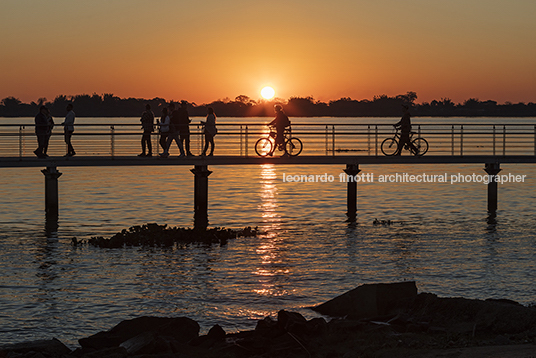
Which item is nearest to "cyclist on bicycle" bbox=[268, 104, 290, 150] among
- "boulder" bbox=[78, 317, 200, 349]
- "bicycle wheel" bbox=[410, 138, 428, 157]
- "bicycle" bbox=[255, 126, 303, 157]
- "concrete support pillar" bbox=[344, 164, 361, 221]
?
"bicycle" bbox=[255, 126, 303, 157]

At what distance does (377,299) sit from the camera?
36.6 feet

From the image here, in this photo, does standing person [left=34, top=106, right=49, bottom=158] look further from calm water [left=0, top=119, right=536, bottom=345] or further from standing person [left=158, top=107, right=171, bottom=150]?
standing person [left=158, top=107, right=171, bottom=150]

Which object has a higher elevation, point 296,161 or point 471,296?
point 296,161

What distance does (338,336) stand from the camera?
9742 millimetres

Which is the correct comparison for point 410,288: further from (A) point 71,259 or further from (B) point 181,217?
(B) point 181,217

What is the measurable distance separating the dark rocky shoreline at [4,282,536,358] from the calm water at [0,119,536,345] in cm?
177

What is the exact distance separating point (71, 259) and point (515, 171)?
190 ft

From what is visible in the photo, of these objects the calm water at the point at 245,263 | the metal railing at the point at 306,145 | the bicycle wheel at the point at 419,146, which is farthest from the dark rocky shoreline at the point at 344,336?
the bicycle wheel at the point at 419,146

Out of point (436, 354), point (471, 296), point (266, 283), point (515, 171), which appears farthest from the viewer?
point (515, 171)

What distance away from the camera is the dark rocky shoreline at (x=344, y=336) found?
352 inches

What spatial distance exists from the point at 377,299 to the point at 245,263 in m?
6.56

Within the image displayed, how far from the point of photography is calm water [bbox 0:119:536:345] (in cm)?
1294

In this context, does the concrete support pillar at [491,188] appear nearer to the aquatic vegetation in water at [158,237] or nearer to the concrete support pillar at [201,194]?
the concrete support pillar at [201,194]

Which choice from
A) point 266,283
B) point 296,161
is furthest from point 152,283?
point 296,161
